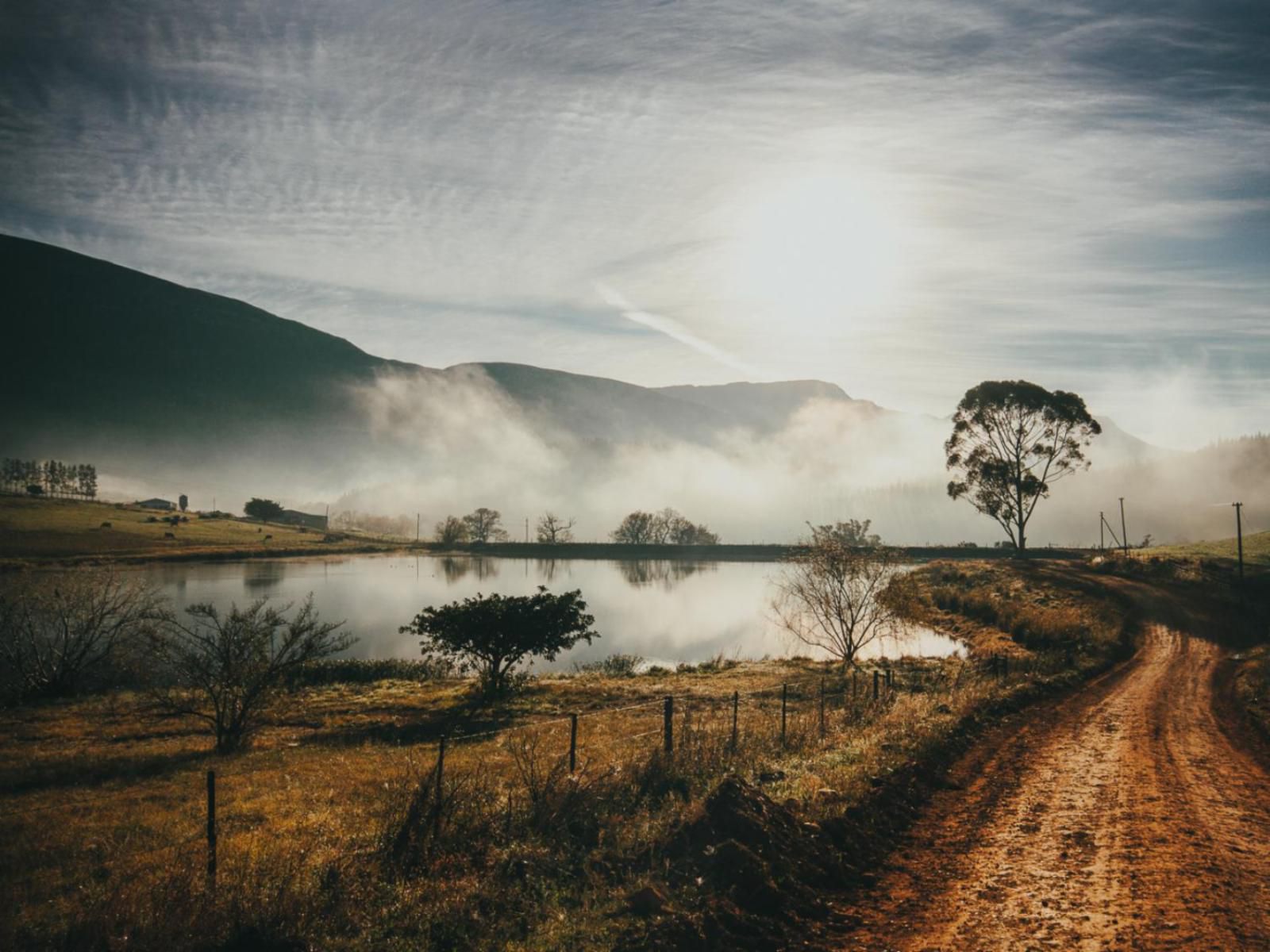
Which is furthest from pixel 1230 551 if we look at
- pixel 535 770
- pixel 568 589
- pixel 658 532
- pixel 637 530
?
pixel 658 532

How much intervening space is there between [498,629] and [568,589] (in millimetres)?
46781

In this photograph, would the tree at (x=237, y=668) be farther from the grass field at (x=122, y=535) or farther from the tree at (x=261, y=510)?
the tree at (x=261, y=510)

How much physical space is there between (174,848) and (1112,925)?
14.4m

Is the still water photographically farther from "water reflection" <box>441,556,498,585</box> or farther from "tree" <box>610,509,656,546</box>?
"tree" <box>610,509,656,546</box>

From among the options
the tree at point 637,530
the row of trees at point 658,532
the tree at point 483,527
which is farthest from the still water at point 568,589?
the tree at point 483,527

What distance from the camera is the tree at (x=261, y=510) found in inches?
7589

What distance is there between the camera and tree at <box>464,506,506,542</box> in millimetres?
171750

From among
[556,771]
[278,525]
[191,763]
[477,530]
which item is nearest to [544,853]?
[556,771]

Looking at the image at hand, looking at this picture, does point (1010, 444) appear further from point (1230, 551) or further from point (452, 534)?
point (452, 534)

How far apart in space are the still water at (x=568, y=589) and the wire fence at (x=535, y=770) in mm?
19199

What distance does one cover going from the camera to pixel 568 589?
79562 millimetres

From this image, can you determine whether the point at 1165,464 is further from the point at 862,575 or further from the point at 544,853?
the point at 544,853

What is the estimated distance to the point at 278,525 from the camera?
17925 centimetres

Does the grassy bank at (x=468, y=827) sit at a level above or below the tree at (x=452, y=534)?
below
